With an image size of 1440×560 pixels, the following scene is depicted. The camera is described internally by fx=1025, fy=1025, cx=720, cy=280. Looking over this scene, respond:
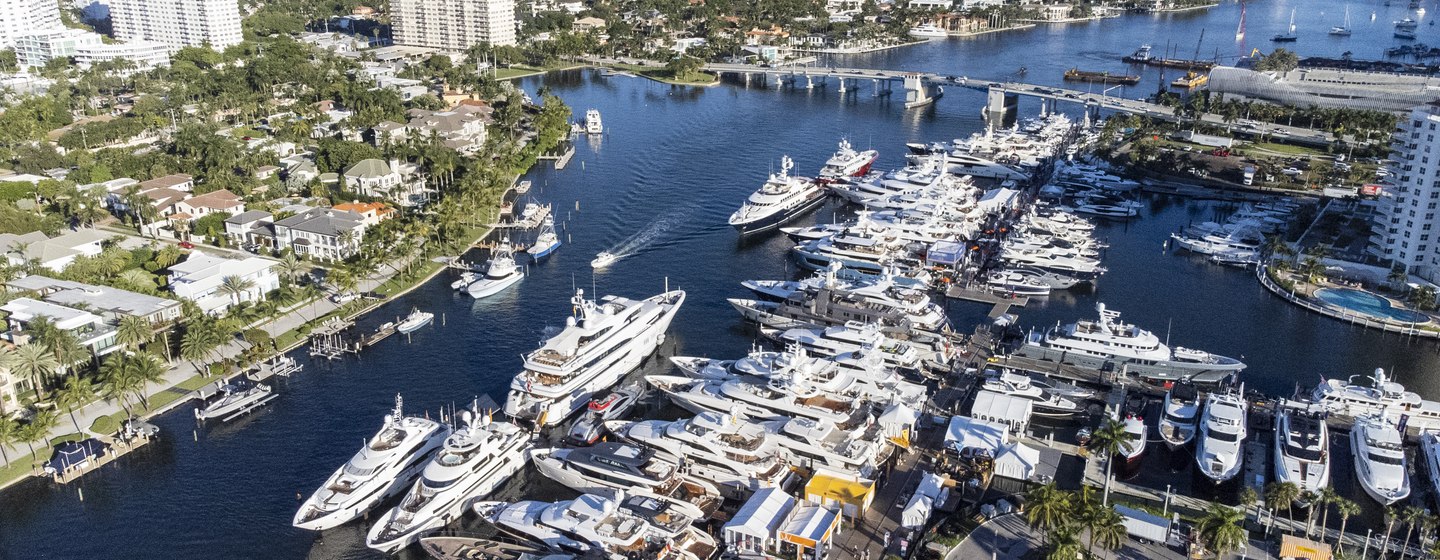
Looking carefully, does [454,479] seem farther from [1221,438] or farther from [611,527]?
[1221,438]

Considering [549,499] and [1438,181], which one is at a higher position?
[1438,181]

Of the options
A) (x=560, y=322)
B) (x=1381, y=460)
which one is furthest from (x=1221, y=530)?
(x=560, y=322)

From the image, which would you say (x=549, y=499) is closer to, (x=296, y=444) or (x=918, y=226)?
(x=296, y=444)

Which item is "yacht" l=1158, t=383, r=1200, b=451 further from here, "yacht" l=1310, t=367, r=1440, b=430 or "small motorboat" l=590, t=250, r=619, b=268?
"small motorboat" l=590, t=250, r=619, b=268

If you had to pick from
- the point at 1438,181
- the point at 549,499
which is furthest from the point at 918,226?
the point at 549,499

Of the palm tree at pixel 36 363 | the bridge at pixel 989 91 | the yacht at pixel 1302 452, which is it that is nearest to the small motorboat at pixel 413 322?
the palm tree at pixel 36 363

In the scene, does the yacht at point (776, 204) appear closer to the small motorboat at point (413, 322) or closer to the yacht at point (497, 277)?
the yacht at point (497, 277)
